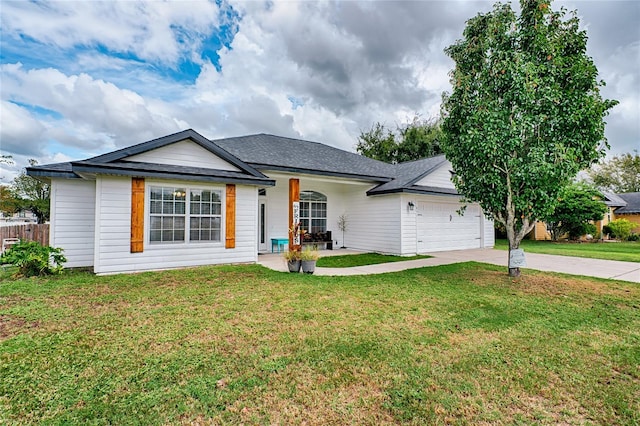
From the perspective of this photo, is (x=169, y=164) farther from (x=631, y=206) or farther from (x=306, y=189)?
(x=631, y=206)

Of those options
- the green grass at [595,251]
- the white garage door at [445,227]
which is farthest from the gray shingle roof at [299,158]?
the green grass at [595,251]

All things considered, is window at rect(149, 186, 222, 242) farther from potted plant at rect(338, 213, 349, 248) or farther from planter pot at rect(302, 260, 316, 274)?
potted plant at rect(338, 213, 349, 248)

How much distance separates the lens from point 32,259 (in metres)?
7.00

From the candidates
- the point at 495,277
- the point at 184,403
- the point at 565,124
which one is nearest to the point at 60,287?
the point at 184,403

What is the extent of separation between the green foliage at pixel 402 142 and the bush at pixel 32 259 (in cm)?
2587

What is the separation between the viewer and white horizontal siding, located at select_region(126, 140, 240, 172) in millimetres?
7930

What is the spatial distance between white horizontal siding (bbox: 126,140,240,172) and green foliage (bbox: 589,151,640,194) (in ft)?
150

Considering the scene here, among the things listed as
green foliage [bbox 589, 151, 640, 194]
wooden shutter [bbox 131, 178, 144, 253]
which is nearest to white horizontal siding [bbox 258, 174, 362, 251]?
wooden shutter [bbox 131, 178, 144, 253]

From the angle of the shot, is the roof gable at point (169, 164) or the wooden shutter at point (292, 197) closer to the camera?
the roof gable at point (169, 164)

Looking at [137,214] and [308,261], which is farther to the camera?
[308,261]

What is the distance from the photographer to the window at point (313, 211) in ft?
43.6

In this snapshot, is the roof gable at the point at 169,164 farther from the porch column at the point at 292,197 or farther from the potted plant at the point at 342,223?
the potted plant at the point at 342,223

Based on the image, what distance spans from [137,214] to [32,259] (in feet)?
8.01

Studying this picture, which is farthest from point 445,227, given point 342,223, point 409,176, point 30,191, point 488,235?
point 30,191
